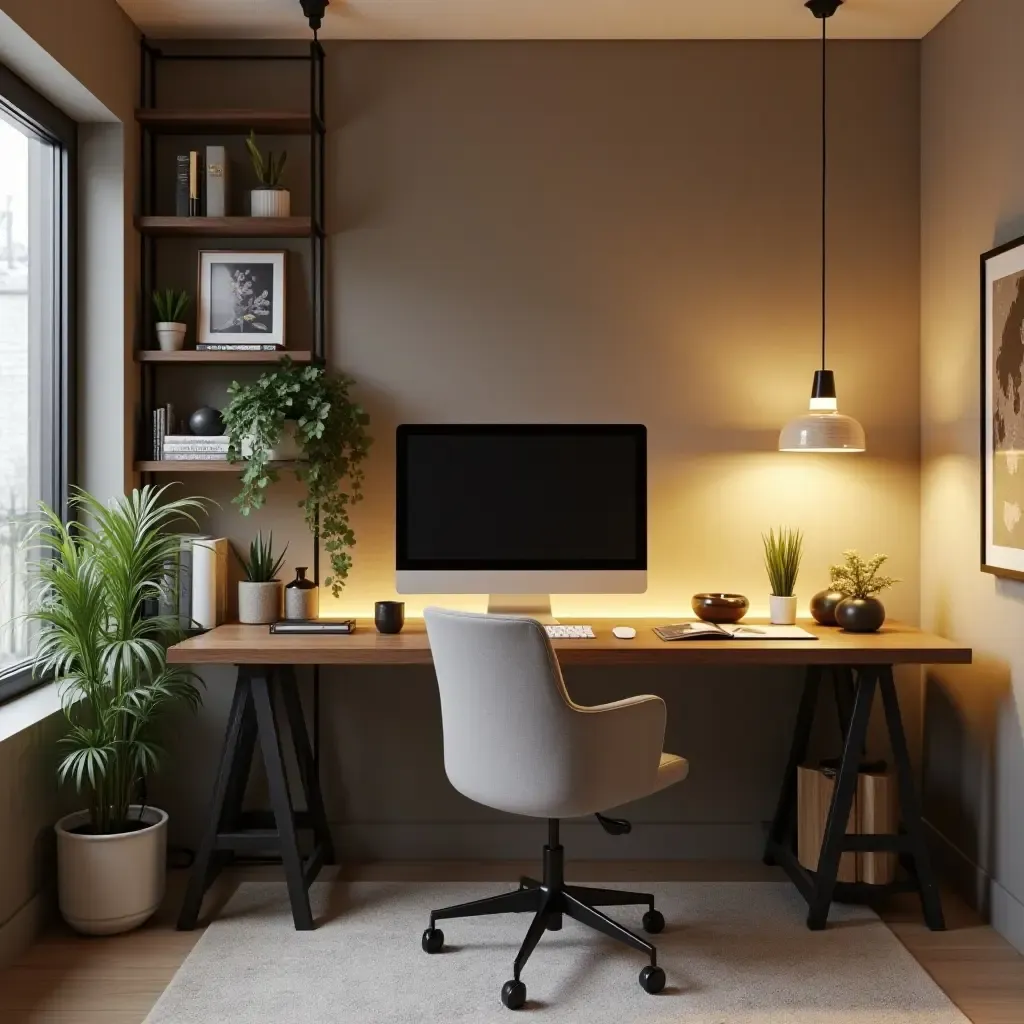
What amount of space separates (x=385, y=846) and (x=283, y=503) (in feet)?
3.79

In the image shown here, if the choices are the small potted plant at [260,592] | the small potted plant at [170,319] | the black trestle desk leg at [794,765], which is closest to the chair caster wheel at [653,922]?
the black trestle desk leg at [794,765]

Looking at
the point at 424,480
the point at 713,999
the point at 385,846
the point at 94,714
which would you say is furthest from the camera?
the point at 385,846

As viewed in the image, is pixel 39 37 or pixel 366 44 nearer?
pixel 39 37

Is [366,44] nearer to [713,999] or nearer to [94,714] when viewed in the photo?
[94,714]

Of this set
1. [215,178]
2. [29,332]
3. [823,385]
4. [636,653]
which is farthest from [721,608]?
[29,332]

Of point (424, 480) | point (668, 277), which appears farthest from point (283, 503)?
point (668, 277)

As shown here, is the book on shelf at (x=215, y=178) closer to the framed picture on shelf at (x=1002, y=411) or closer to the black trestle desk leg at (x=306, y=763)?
the black trestle desk leg at (x=306, y=763)

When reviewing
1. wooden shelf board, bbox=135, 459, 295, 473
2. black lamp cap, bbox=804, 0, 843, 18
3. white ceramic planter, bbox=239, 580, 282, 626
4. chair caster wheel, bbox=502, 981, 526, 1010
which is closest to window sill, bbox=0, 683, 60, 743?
white ceramic planter, bbox=239, 580, 282, 626

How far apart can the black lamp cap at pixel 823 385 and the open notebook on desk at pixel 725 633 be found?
2.28 ft

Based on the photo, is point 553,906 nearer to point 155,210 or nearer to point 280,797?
point 280,797

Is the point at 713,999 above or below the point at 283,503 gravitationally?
below

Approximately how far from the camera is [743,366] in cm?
339

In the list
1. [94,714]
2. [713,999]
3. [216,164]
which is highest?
[216,164]

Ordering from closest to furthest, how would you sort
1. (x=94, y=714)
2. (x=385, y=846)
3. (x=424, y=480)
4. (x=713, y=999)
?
(x=713, y=999), (x=94, y=714), (x=424, y=480), (x=385, y=846)
